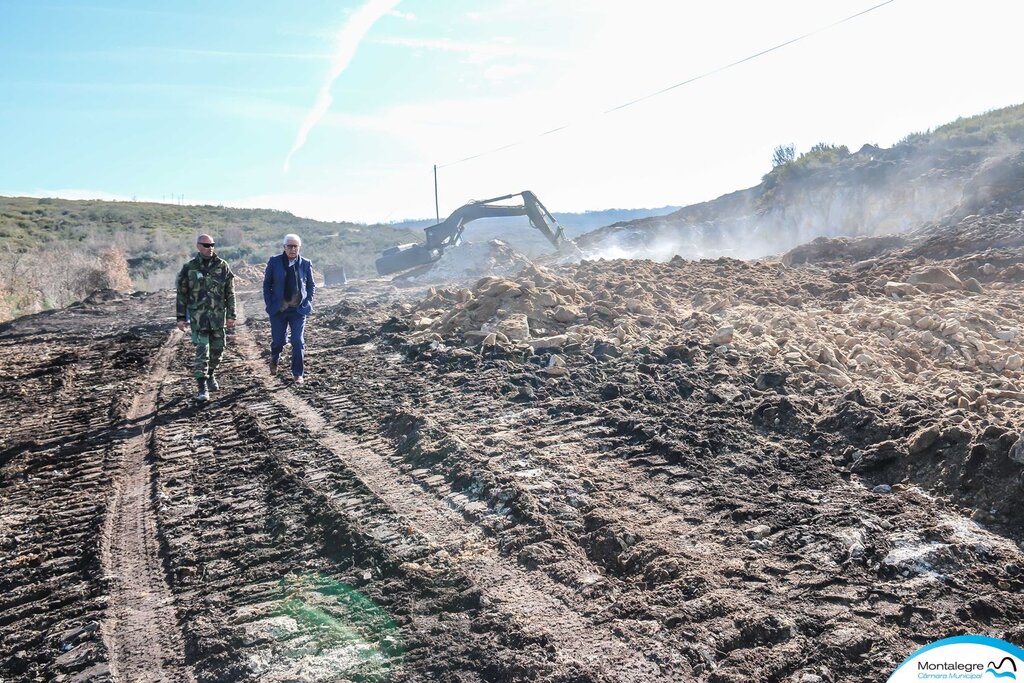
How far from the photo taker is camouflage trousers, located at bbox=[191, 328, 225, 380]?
784 cm

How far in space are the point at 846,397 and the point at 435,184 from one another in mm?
33941

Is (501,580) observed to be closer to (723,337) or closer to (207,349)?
(723,337)

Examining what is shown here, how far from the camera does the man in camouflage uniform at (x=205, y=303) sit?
303 inches

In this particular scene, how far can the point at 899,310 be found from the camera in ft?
30.8

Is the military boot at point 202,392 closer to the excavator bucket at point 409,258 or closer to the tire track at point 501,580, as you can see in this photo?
the tire track at point 501,580

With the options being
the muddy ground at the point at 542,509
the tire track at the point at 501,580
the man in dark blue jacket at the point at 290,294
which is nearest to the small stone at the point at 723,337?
the muddy ground at the point at 542,509

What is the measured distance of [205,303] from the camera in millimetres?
7848

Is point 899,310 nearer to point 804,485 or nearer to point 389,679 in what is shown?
point 804,485

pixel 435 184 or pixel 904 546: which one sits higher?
pixel 435 184

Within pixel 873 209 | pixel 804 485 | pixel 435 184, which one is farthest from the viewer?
pixel 435 184

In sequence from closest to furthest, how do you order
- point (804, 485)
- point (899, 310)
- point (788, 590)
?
point (788, 590) → point (804, 485) → point (899, 310)

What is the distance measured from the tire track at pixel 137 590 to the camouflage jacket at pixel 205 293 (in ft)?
7.17

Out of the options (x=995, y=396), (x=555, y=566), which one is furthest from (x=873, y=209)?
(x=555, y=566)

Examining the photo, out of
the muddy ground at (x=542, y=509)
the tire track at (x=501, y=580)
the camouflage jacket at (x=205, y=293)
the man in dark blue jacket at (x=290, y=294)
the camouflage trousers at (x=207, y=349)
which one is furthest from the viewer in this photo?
Result: the man in dark blue jacket at (x=290, y=294)
